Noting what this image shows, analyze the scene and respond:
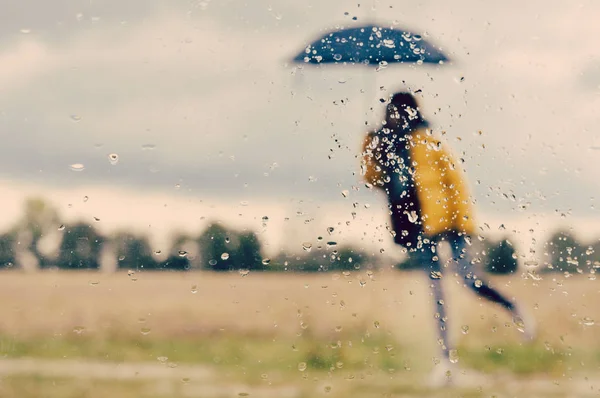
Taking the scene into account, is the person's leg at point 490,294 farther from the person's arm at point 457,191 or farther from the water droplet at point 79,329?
the water droplet at point 79,329

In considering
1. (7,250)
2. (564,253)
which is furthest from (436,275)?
(7,250)

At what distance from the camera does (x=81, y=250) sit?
3.75 metres

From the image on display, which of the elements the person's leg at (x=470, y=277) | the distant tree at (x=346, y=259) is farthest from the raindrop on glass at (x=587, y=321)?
the distant tree at (x=346, y=259)

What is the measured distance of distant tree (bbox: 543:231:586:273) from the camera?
3662 mm

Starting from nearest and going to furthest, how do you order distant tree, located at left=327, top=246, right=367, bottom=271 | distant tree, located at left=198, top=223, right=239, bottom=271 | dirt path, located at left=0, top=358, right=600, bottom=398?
dirt path, located at left=0, top=358, right=600, bottom=398 < distant tree, located at left=327, top=246, right=367, bottom=271 < distant tree, located at left=198, top=223, right=239, bottom=271

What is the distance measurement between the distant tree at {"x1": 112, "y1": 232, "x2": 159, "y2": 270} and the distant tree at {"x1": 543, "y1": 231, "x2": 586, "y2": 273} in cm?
176

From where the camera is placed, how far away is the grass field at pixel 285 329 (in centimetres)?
346

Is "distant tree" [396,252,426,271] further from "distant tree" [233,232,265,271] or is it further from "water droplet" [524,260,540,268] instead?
"distant tree" [233,232,265,271]

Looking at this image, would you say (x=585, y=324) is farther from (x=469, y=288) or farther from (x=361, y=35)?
(x=361, y=35)

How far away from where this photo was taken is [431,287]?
3650mm

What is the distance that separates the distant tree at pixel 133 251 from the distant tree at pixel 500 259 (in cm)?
149

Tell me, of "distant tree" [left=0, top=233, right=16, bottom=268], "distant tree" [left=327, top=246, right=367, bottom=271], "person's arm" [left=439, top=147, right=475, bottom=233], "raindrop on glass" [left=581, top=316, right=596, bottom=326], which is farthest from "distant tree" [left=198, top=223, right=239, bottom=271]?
"raindrop on glass" [left=581, top=316, right=596, bottom=326]

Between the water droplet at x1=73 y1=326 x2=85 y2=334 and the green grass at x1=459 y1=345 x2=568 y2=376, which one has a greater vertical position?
the water droplet at x1=73 y1=326 x2=85 y2=334

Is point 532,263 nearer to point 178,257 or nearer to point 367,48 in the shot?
point 367,48
